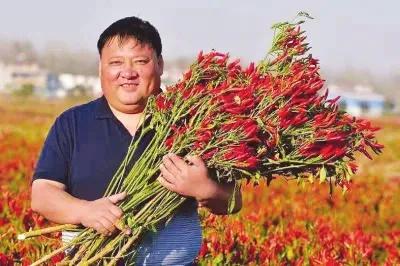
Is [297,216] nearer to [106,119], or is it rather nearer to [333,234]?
[333,234]

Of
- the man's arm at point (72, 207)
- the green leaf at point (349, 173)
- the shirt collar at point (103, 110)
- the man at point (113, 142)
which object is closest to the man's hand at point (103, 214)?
the man's arm at point (72, 207)

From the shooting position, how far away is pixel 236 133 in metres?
3.11

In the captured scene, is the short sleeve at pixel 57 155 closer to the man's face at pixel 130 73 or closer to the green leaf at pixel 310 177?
the man's face at pixel 130 73

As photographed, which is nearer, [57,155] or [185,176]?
[185,176]

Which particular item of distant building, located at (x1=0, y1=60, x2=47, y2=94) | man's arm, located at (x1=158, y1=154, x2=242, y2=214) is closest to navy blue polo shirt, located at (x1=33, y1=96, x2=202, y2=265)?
man's arm, located at (x1=158, y1=154, x2=242, y2=214)

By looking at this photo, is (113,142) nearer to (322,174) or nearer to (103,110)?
(103,110)

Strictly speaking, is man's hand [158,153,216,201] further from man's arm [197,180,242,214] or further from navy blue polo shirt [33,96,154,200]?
navy blue polo shirt [33,96,154,200]

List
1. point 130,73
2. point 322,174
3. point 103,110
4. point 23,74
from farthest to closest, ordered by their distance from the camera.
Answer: point 23,74
point 103,110
point 130,73
point 322,174

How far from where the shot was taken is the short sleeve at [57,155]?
3.31m

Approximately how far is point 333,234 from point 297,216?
1075 millimetres

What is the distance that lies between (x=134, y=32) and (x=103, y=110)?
299mm

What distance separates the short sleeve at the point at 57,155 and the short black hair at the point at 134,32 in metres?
0.33

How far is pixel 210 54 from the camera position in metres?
3.25

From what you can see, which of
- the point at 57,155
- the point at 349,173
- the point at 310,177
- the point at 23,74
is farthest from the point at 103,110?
the point at 23,74
